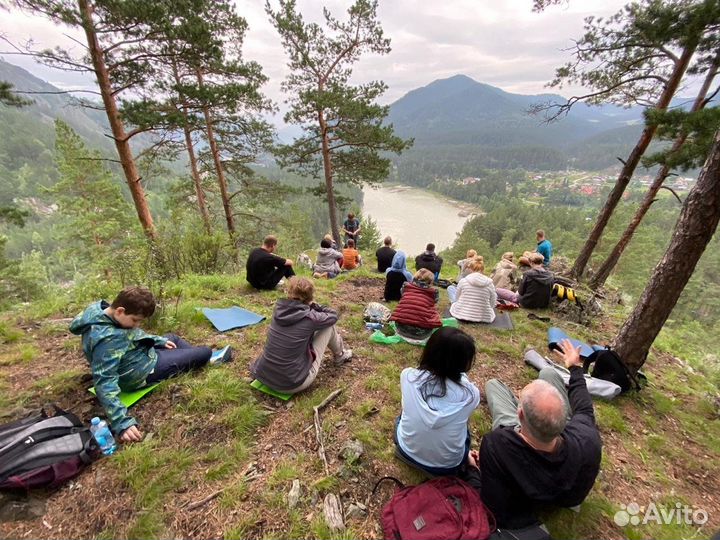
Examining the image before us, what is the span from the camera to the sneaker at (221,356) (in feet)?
11.3

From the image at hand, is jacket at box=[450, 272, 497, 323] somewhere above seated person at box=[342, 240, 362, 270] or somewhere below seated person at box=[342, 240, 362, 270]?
above

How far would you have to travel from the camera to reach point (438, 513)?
189cm

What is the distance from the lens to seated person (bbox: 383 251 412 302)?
19.2 ft

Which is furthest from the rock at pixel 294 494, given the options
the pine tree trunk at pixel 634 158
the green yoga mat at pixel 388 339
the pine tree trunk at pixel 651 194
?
the pine tree trunk at pixel 634 158

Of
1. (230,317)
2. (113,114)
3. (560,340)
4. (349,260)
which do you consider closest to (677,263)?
(560,340)

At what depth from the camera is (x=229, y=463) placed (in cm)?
235

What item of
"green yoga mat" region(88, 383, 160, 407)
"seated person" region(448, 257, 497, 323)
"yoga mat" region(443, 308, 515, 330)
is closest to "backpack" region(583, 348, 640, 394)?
"yoga mat" region(443, 308, 515, 330)

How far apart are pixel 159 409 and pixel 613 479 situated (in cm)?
399

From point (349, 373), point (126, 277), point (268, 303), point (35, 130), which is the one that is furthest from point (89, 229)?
point (35, 130)

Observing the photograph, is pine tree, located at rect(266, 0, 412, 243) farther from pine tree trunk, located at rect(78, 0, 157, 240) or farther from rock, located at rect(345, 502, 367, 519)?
rock, located at rect(345, 502, 367, 519)

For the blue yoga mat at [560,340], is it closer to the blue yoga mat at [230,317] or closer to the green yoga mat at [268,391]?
the green yoga mat at [268,391]

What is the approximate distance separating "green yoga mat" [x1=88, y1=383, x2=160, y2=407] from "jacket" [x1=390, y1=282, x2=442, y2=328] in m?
2.88

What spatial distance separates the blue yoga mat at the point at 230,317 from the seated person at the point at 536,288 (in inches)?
197

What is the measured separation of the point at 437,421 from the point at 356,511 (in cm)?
82
